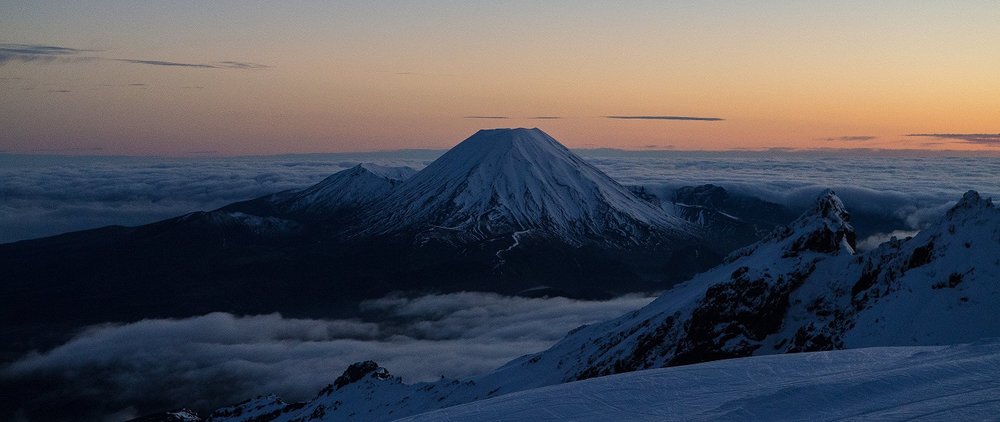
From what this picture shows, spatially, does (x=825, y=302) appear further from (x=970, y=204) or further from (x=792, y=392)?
(x=792, y=392)

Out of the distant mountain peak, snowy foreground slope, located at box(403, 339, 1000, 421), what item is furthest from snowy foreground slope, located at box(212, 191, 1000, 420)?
snowy foreground slope, located at box(403, 339, 1000, 421)

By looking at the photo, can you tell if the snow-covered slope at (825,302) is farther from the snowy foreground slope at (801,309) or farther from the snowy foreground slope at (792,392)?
the snowy foreground slope at (792,392)

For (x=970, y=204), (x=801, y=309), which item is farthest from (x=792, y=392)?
(x=801, y=309)

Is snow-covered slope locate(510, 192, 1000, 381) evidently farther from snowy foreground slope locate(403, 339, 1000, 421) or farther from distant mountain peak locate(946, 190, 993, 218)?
snowy foreground slope locate(403, 339, 1000, 421)

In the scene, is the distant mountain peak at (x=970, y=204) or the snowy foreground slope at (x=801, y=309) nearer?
the snowy foreground slope at (x=801, y=309)

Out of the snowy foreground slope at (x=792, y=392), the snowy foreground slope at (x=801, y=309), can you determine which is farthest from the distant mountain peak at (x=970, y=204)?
the snowy foreground slope at (x=792, y=392)

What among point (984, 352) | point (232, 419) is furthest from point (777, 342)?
point (232, 419)
